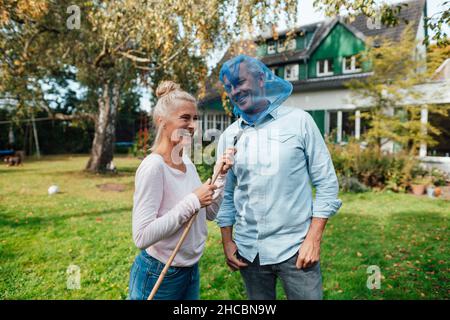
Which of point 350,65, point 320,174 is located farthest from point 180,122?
point 350,65

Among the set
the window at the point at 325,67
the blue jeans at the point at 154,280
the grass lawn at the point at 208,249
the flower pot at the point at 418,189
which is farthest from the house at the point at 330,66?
the blue jeans at the point at 154,280

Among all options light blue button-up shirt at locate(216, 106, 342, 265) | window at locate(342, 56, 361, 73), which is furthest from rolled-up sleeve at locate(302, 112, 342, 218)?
window at locate(342, 56, 361, 73)

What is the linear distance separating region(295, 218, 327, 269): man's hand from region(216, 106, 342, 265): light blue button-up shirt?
1.5 inches

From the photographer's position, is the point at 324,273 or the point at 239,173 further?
the point at 324,273

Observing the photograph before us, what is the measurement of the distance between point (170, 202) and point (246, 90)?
76 centimetres

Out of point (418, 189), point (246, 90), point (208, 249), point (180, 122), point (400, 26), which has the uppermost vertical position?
point (400, 26)

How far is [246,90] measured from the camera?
199 cm

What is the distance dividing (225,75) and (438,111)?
11096 mm

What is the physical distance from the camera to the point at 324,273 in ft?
13.7

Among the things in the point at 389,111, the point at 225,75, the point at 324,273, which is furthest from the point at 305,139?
the point at 389,111

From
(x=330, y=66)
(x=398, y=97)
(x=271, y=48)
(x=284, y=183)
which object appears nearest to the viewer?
(x=284, y=183)

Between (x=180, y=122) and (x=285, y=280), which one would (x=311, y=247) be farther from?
(x=180, y=122)

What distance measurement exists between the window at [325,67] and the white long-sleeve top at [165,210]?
17.3 meters
